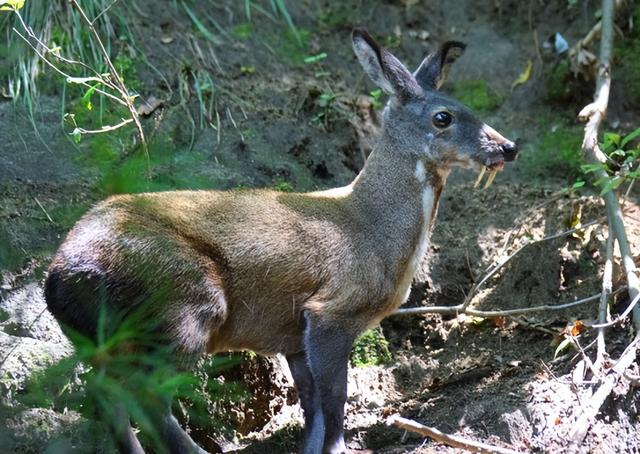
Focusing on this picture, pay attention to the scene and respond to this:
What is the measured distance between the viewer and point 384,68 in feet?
23.5

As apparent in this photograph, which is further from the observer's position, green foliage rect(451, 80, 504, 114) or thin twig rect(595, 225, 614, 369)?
green foliage rect(451, 80, 504, 114)

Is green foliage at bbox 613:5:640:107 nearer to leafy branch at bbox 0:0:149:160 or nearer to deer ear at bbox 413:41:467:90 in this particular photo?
deer ear at bbox 413:41:467:90

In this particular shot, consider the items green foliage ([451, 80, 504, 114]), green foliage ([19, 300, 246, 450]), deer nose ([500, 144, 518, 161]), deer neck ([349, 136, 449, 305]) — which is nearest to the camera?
green foliage ([19, 300, 246, 450])

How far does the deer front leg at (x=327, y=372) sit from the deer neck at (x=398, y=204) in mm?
561

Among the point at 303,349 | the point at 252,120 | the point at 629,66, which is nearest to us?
the point at 303,349

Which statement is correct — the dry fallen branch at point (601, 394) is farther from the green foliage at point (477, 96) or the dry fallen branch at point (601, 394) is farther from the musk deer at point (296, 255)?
the green foliage at point (477, 96)

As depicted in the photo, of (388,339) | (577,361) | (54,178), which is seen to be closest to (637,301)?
(577,361)

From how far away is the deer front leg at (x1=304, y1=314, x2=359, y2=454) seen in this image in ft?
20.7

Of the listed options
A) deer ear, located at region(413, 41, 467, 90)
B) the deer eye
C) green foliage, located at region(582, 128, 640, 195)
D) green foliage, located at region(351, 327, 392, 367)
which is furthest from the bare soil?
the deer eye

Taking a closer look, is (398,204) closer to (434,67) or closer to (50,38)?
(434,67)

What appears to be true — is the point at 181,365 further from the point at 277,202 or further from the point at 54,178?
the point at 54,178

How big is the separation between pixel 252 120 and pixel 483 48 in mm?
2968

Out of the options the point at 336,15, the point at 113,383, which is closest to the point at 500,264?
the point at 336,15

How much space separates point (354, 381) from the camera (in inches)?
298
